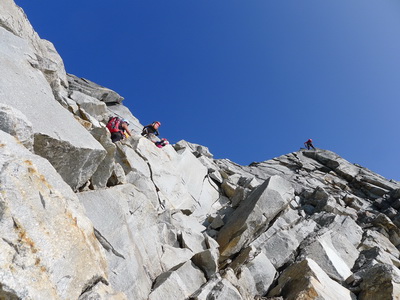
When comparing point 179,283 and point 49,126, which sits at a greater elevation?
point 49,126

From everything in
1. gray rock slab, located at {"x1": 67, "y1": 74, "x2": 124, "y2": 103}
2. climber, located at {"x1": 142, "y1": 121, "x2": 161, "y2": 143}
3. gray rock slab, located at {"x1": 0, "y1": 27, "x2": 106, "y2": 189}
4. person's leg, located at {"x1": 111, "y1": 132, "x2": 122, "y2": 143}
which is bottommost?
gray rock slab, located at {"x1": 0, "y1": 27, "x2": 106, "y2": 189}

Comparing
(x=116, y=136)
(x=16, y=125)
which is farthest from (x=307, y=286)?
(x=116, y=136)

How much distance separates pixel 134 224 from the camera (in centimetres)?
1433

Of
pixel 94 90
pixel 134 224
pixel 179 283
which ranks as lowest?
pixel 179 283

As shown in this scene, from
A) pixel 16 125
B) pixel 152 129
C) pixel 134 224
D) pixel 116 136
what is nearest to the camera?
pixel 16 125

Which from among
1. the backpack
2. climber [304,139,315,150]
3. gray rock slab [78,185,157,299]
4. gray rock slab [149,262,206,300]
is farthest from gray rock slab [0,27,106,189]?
climber [304,139,315,150]

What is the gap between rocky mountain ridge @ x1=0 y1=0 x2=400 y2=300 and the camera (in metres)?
7.39

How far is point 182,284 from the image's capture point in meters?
13.4

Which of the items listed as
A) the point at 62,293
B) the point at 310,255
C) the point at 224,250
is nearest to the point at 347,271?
the point at 310,255

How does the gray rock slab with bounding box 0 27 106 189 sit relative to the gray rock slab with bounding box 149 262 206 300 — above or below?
above

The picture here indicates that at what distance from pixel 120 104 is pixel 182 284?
41814mm

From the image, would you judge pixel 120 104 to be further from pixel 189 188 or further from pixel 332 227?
pixel 332 227

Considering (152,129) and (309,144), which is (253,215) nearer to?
(152,129)

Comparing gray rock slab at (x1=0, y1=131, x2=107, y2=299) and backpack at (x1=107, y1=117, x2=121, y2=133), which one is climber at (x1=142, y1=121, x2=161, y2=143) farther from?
gray rock slab at (x1=0, y1=131, x2=107, y2=299)
